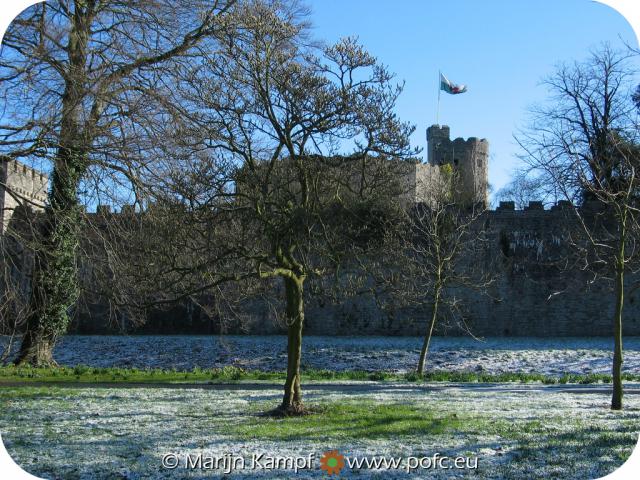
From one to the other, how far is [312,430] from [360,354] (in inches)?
478

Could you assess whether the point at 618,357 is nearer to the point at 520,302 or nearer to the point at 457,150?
the point at 520,302

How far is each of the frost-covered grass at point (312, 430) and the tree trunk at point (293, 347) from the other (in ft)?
1.32

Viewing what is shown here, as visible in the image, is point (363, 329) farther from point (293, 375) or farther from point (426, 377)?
point (293, 375)

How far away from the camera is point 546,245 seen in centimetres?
2400

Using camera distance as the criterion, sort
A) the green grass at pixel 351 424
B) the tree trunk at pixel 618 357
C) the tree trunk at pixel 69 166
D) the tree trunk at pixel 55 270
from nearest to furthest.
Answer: the green grass at pixel 351 424
the tree trunk at pixel 69 166
the tree trunk at pixel 55 270
the tree trunk at pixel 618 357

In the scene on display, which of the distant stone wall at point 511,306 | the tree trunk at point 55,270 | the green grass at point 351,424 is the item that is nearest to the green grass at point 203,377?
the tree trunk at point 55,270

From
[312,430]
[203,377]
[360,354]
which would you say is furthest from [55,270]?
[360,354]

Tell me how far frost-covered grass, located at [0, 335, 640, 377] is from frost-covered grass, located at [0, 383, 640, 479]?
7.22m

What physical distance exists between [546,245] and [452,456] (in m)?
18.8

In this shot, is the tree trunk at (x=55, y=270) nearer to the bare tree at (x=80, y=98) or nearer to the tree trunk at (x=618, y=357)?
the bare tree at (x=80, y=98)

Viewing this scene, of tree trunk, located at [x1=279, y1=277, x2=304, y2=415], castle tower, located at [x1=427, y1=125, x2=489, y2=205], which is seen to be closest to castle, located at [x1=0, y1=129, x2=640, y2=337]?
tree trunk, located at [x1=279, y1=277, x2=304, y2=415]

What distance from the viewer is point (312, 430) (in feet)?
24.3

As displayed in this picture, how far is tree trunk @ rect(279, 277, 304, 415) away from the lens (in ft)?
28.0

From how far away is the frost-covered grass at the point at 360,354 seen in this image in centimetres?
1761
